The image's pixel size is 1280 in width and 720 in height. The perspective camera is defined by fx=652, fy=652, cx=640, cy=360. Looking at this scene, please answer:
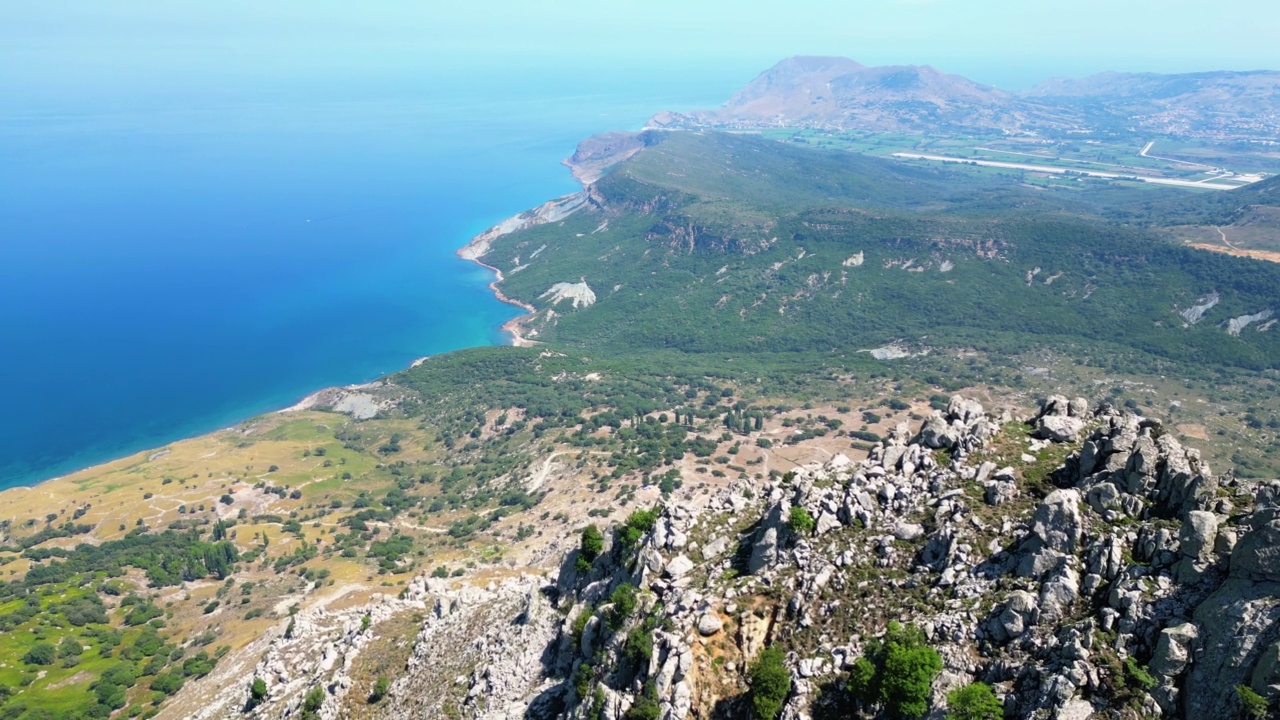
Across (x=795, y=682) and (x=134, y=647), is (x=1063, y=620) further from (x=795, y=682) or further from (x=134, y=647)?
(x=134, y=647)

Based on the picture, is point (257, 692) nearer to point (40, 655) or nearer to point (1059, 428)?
point (40, 655)

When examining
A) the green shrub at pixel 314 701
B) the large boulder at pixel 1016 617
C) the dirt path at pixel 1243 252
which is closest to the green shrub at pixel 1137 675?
the large boulder at pixel 1016 617

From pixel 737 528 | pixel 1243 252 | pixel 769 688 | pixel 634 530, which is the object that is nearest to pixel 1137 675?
pixel 769 688

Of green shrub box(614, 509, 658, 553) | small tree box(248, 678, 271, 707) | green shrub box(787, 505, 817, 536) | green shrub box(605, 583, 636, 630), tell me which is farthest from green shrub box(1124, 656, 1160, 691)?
small tree box(248, 678, 271, 707)

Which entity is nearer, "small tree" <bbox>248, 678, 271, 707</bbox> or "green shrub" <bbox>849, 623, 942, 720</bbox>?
"green shrub" <bbox>849, 623, 942, 720</bbox>

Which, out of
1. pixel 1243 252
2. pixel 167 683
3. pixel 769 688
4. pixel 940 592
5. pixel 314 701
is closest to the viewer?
pixel 769 688

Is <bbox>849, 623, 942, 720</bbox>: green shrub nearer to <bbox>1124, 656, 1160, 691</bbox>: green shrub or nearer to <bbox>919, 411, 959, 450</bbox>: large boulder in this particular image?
<bbox>1124, 656, 1160, 691</bbox>: green shrub

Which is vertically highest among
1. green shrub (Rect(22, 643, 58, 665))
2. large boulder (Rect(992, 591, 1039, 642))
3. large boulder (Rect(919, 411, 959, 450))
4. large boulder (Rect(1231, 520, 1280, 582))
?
large boulder (Rect(1231, 520, 1280, 582))
